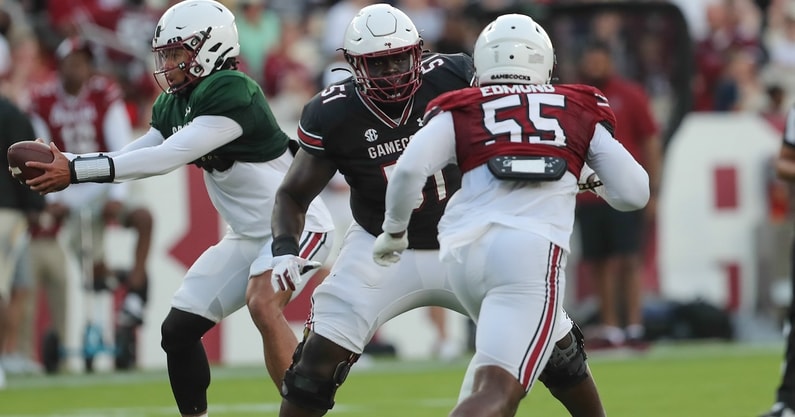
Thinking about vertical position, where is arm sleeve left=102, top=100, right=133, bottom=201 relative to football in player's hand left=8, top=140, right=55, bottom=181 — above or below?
below

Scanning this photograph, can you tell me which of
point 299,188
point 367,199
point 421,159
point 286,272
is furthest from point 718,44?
point 421,159

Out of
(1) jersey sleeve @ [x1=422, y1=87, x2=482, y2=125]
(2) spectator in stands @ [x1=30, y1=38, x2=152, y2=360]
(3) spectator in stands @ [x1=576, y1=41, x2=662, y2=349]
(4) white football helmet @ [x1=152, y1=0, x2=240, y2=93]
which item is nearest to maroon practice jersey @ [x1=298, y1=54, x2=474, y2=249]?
(4) white football helmet @ [x1=152, y1=0, x2=240, y2=93]

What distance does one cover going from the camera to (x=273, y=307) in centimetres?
690

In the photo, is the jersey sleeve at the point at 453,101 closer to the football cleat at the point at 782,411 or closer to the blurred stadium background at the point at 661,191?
the football cleat at the point at 782,411

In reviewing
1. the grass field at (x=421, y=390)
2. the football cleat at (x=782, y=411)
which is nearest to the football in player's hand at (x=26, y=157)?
the grass field at (x=421, y=390)

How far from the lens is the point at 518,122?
17.9 ft

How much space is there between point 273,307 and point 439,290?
0.89 m

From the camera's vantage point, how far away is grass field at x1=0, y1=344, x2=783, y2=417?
8.77 m

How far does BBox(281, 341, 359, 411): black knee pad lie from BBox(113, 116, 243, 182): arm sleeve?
3.35 feet

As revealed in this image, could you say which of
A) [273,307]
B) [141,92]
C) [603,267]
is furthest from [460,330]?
[273,307]

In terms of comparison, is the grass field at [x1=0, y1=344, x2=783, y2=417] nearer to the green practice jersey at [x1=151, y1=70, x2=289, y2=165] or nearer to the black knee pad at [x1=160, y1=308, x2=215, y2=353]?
the black knee pad at [x1=160, y1=308, x2=215, y2=353]

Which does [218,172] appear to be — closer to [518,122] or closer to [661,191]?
[518,122]

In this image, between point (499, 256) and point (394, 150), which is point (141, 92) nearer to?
point (394, 150)

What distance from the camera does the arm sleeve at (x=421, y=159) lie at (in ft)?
17.7
